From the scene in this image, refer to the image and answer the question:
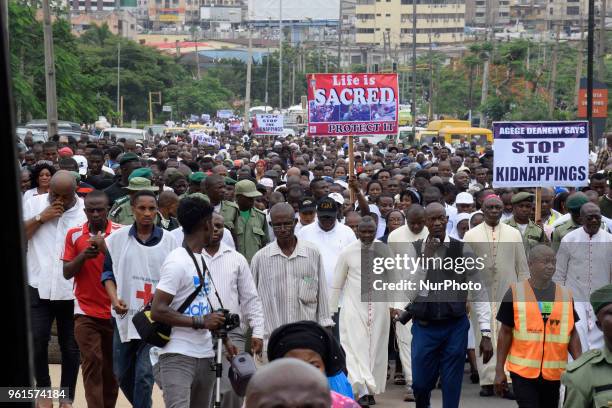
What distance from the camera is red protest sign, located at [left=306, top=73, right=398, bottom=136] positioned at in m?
17.4

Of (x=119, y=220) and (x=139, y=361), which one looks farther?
(x=119, y=220)

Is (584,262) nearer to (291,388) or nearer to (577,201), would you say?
(577,201)

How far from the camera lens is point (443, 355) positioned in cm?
844

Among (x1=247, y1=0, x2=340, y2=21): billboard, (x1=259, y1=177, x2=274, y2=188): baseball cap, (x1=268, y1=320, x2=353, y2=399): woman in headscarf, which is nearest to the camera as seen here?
(x1=268, y1=320, x2=353, y2=399): woman in headscarf

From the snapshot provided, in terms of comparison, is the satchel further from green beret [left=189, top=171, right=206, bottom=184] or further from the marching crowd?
green beret [left=189, top=171, right=206, bottom=184]

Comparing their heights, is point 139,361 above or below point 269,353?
below

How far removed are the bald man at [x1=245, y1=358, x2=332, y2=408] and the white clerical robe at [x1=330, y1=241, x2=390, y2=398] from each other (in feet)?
23.1

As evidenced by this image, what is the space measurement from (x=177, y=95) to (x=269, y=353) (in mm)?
98525

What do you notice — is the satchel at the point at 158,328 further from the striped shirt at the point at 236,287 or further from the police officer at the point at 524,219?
the police officer at the point at 524,219

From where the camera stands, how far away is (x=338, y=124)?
17500 mm

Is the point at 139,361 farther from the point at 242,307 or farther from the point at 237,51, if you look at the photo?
the point at 237,51

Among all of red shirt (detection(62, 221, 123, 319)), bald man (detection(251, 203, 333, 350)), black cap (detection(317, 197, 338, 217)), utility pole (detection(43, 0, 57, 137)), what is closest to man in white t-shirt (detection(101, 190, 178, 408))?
red shirt (detection(62, 221, 123, 319))

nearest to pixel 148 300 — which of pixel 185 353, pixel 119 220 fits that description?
pixel 185 353

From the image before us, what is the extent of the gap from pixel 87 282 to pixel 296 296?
1.31m
